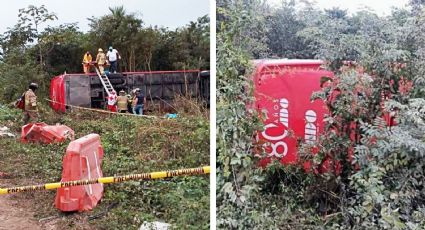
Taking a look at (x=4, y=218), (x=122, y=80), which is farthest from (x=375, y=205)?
(x=122, y=80)

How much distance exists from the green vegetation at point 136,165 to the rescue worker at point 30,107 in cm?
20

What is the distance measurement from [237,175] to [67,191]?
1.30m

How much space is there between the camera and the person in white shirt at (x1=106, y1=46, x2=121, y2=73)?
5891mm

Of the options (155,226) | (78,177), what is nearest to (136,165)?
(78,177)

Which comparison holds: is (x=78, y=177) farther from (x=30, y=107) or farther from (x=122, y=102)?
(x=30, y=107)

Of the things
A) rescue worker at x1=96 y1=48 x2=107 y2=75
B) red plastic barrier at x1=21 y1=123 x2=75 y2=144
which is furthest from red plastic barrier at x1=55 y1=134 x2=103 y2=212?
rescue worker at x1=96 y1=48 x2=107 y2=75

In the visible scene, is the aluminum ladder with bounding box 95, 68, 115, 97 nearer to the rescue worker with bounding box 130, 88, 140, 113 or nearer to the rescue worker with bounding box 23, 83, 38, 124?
the rescue worker with bounding box 130, 88, 140, 113

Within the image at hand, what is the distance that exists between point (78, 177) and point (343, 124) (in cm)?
148

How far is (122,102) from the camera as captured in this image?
5.81 m

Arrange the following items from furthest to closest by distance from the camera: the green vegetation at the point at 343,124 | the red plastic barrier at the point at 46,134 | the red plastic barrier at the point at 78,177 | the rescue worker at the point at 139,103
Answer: the rescue worker at the point at 139,103 < the red plastic barrier at the point at 46,134 < the red plastic barrier at the point at 78,177 < the green vegetation at the point at 343,124

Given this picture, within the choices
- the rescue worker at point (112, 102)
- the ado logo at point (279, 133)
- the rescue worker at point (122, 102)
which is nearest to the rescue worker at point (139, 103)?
the rescue worker at point (122, 102)

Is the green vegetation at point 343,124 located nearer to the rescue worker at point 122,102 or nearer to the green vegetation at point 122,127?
the green vegetation at point 122,127

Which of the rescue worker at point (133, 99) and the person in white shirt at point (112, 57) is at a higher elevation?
the person in white shirt at point (112, 57)

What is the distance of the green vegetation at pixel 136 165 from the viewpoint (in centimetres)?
268
